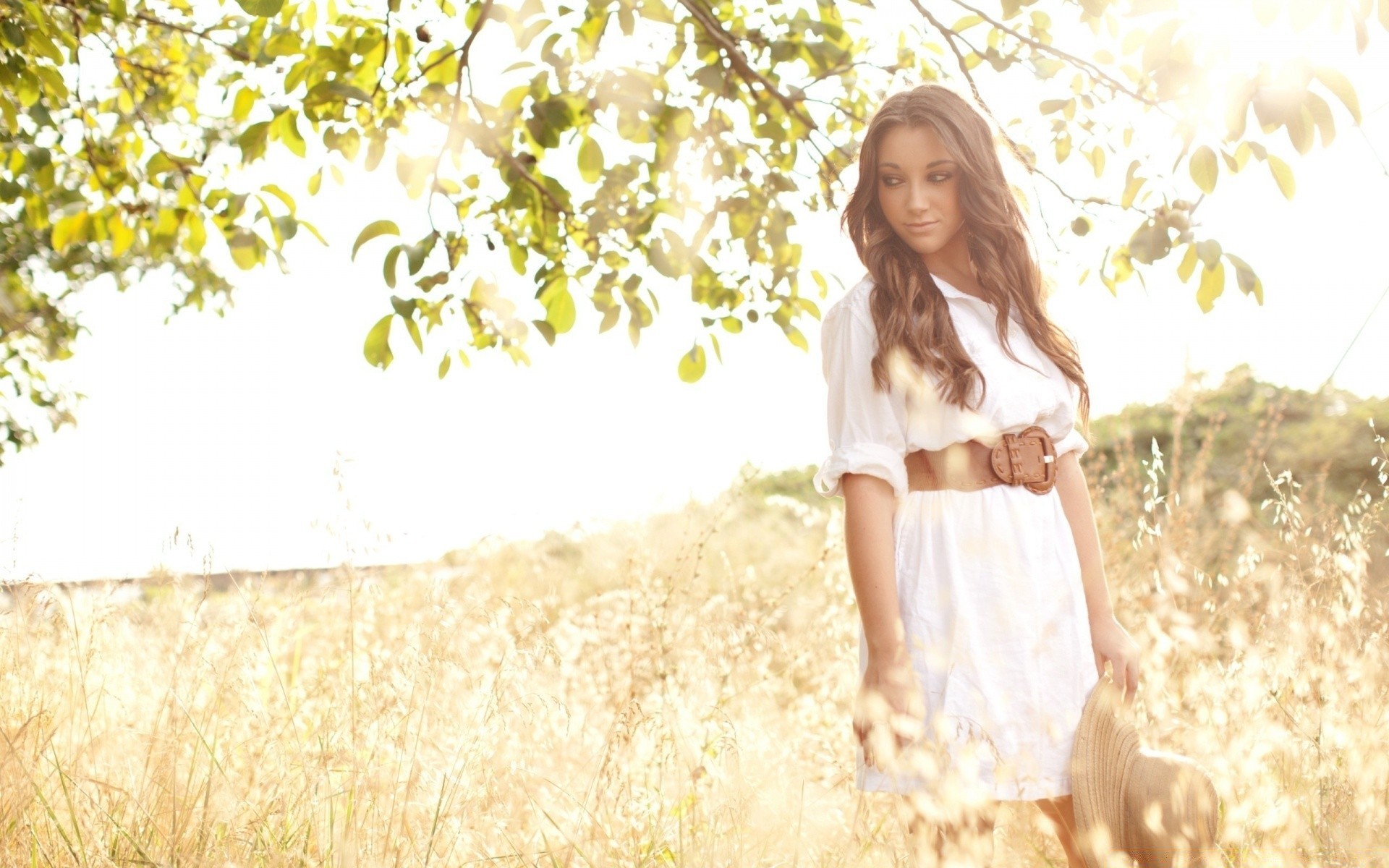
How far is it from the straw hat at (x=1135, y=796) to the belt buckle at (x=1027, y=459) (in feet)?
1.23

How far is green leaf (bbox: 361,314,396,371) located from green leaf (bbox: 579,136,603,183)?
73 cm

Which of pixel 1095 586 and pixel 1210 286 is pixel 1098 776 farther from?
pixel 1210 286

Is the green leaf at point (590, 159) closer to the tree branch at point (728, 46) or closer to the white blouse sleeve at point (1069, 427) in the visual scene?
the tree branch at point (728, 46)

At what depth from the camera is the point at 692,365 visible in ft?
11.4

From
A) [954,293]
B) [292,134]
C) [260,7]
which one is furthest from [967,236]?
[292,134]

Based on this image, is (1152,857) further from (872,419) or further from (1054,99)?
(1054,99)

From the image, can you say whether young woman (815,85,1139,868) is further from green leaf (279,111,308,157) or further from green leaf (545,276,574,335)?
green leaf (279,111,308,157)

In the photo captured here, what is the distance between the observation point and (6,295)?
722cm

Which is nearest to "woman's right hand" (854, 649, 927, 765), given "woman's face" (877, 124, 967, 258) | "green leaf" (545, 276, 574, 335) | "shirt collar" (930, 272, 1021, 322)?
"shirt collar" (930, 272, 1021, 322)

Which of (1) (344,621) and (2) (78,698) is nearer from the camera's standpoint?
(2) (78,698)

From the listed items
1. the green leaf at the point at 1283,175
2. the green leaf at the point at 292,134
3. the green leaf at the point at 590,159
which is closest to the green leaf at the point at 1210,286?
the green leaf at the point at 1283,175

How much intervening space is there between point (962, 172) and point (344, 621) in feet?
8.28

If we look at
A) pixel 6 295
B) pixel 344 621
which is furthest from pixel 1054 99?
pixel 6 295

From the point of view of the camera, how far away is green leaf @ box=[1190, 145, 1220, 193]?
2229 mm
